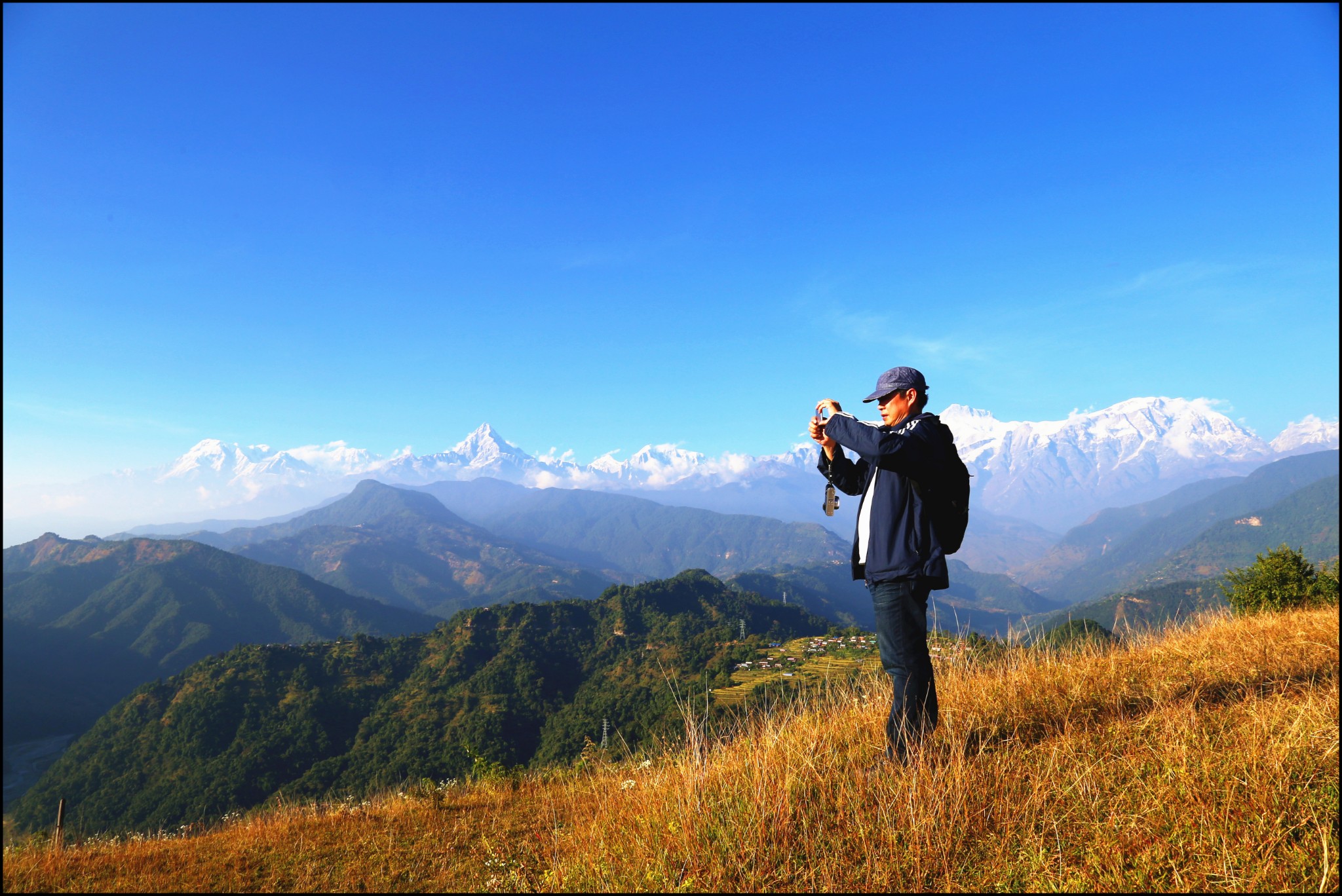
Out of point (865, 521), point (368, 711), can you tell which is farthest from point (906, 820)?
point (368, 711)

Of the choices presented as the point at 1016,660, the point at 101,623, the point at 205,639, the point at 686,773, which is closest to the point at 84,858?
the point at 686,773

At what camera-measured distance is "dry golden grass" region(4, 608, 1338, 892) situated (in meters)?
2.77

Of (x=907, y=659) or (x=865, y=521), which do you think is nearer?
(x=907, y=659)

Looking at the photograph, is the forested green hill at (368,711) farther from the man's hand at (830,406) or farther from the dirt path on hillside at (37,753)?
the man's hand at (830,406)

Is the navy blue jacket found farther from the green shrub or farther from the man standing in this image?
the green shrub

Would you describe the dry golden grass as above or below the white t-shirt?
below

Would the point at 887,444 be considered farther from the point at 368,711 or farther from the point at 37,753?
the point at 37,753

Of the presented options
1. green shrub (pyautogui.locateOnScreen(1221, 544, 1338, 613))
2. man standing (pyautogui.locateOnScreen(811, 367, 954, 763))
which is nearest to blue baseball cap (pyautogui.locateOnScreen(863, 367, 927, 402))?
man standing (pyautogui.locateOnScreen(811, 367, 954, 763))

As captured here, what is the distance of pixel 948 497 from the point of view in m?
3.84

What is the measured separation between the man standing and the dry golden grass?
27 centimetres

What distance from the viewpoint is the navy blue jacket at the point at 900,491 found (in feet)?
11.7

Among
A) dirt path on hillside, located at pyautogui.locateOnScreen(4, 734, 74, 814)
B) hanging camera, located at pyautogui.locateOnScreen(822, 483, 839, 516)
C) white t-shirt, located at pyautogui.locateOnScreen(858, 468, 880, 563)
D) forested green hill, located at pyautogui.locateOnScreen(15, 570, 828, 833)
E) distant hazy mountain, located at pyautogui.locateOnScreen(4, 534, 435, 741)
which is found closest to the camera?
white t-shirt, located at pyautogui.locateOnScreen(858, 468, 880, 563)

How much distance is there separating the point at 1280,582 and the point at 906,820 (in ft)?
54.3

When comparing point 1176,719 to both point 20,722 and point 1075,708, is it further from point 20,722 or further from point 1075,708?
point 20,722
